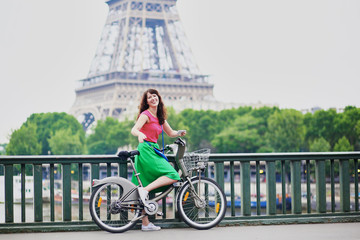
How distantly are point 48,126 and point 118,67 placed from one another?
37.1 feet

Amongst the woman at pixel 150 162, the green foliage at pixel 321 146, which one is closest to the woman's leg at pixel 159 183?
the woman at pixel 150 162

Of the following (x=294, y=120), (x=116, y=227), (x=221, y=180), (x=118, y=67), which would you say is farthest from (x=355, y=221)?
(x=118, y=67)

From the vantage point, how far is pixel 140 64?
245 ft

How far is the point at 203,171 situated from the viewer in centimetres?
613

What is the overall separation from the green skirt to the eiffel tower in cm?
5830

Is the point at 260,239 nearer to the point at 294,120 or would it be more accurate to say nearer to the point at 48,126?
the point at 294,120

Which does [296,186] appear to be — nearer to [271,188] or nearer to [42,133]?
[271,188]

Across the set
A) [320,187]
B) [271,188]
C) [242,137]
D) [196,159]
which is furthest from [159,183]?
[242,137]

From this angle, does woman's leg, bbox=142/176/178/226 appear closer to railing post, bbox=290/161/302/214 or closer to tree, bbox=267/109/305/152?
railing post, bbox=290/161/302/214

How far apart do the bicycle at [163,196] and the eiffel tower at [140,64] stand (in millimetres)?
58167

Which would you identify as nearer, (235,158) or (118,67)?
(235,158)

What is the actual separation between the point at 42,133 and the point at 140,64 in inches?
683

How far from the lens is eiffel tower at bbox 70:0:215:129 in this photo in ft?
217

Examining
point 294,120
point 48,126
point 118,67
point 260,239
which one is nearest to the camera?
point 260,239
